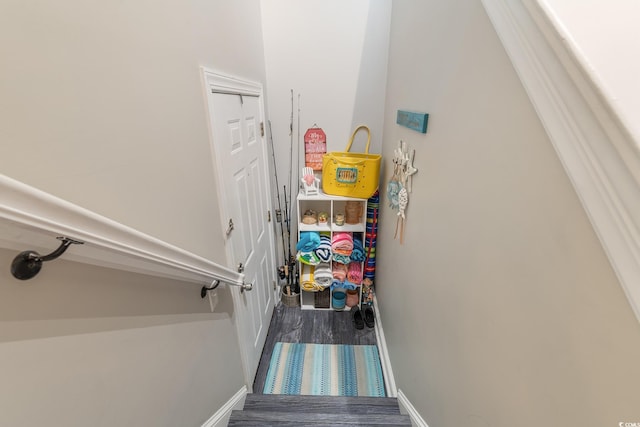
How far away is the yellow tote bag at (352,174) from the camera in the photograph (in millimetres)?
2244

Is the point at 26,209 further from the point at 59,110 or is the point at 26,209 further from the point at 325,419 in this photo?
the point at 325,419

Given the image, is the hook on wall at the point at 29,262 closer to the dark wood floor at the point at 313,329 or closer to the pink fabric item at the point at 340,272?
the dark wood floor at the point at 313,329

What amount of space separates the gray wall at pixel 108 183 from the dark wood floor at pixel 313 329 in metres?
1.41

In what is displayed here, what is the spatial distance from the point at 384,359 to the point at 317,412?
0.76 meters

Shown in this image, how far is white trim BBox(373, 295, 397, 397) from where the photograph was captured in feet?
6.69

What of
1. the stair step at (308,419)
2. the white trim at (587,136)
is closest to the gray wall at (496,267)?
the white trim at (587,136)

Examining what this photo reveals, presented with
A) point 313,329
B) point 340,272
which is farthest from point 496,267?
point 313,329

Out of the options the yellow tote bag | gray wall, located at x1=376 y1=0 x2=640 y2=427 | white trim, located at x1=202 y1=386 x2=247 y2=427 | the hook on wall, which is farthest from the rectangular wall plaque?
white trim, located at x1=202 y1=386 x2=247 y2=427

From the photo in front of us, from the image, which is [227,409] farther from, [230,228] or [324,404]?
[230,228]

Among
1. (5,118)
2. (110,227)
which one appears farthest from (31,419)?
(5,118)

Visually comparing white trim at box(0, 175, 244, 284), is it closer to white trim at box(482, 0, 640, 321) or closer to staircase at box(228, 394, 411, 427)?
white trim at box(482, 0, 640, 321)

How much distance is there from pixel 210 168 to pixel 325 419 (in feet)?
5.37

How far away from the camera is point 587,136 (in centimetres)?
45

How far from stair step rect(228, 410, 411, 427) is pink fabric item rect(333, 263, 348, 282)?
3.81ft
